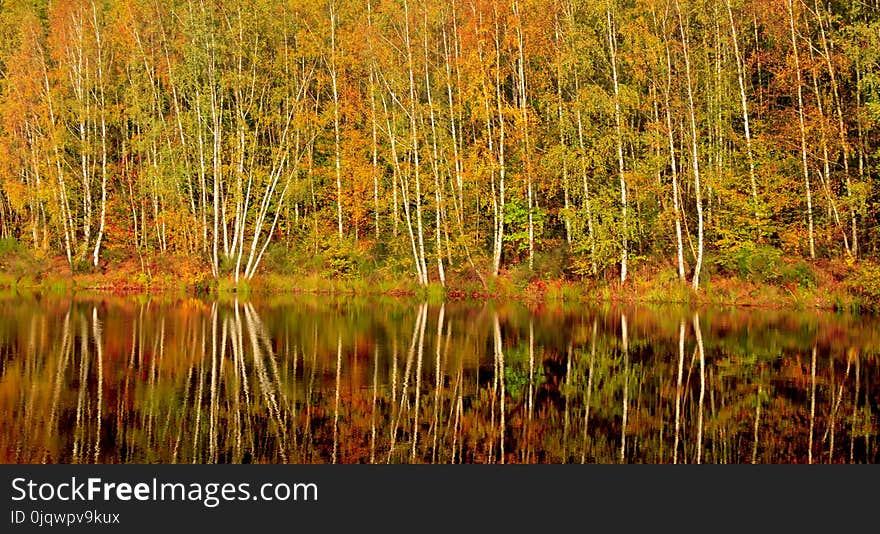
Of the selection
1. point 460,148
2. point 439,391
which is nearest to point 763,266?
point 460,148

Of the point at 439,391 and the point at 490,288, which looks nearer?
the point at 439,391

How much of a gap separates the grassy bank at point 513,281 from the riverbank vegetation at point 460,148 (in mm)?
103

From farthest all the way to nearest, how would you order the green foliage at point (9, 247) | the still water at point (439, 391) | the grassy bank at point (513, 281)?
the green foliage at point (9, 247), the grassy bank at point (513, 281), the still water at point (439, 391)

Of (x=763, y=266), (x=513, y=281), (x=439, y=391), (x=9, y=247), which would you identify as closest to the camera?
(x=439, y=391)

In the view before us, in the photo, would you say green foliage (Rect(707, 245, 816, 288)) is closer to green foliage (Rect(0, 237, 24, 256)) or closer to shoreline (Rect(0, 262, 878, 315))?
shoreline (Rect(0, 262, 878, 315))

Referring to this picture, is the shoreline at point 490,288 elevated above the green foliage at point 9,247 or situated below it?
below

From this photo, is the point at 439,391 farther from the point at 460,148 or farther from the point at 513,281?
the point at 460,148

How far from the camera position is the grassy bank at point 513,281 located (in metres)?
28.0

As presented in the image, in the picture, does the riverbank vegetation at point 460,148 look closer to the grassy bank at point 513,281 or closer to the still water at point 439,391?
the grassy bank at point 513,281

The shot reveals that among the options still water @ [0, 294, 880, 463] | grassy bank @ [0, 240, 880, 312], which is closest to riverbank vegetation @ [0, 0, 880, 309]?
grassy bank @ [0, 240, 880, 312]

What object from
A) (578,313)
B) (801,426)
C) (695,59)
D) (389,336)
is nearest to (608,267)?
(578,313)

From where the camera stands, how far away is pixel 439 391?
42.9ft

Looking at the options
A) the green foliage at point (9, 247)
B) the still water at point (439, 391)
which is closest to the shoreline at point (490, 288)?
the green foliage at point (9, 247)

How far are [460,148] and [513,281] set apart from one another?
23.1ft
